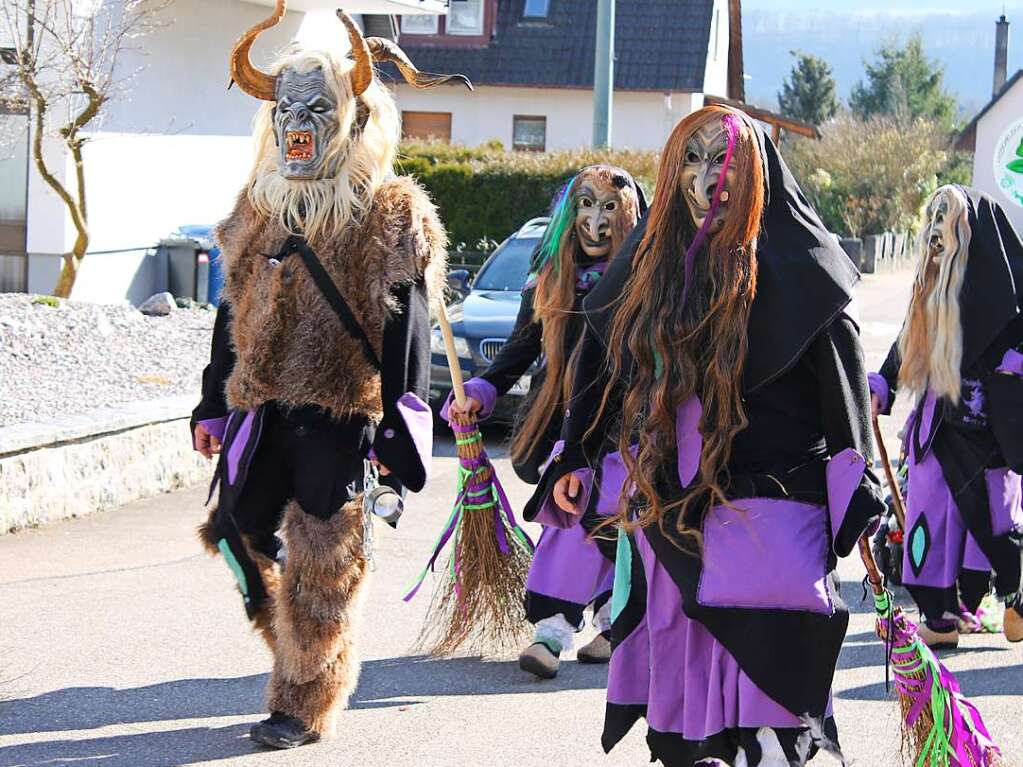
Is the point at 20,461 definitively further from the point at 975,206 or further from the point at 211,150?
the point at 211,150

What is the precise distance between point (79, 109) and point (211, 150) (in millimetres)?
3657

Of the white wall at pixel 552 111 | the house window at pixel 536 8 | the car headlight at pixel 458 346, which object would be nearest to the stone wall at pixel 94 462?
the car headlight at pixel 458 346

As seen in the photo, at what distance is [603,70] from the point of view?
17.9 metres

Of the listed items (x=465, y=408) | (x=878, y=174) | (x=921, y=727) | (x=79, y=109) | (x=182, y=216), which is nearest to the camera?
(x=921, y=727)

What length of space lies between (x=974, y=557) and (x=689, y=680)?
309cm

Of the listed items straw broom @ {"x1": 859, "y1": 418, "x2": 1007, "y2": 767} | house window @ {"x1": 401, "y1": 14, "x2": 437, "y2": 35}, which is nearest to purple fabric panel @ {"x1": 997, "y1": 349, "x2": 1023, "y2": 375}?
straw broom @ {"x1": 859, "y1": 418, "x2": 1007, "y2": 767}

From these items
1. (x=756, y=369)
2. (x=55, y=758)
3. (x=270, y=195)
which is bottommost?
(x=55, y=758)

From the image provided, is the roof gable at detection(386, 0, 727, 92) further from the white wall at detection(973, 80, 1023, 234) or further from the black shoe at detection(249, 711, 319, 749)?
the black shoe at detection(249, 711, 319, 749)

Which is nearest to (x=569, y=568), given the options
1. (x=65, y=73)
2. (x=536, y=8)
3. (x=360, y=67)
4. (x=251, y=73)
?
(x=360, y=67)

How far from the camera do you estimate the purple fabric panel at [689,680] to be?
390 cm

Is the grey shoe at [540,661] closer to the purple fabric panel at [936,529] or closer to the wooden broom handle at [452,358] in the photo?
the wooden broom handle at [452,358]

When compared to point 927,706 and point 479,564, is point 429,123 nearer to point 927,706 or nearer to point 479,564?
point 479,564

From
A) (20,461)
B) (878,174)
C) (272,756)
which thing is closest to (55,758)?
(272,756)

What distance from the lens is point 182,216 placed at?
18.3 meters
